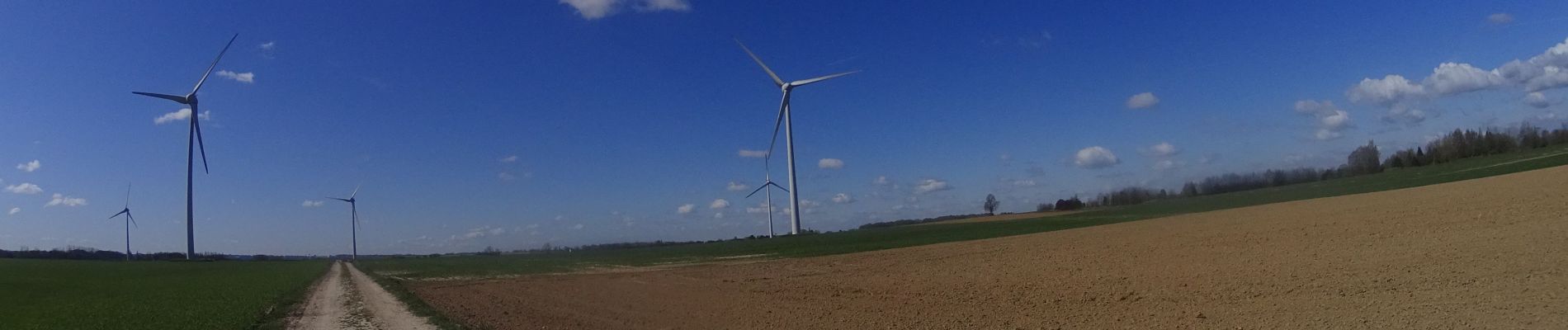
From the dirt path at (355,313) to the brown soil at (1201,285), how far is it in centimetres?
169

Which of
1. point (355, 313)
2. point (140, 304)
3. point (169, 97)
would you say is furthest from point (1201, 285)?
point (169, 97)

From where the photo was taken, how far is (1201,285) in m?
18.2

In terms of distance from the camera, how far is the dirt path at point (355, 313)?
2147 centimetres

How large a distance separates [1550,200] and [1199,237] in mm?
9700

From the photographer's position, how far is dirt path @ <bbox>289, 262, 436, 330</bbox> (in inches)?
845

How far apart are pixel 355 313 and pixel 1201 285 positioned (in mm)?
23524

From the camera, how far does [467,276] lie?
49.5 m

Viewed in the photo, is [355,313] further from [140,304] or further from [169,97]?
[169,97]

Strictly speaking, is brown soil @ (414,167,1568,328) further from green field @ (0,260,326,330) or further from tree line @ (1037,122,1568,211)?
tree line @ (1037,122,1568,211)

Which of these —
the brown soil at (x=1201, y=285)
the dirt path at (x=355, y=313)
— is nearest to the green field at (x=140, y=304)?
the dirt path at (x=355, y=313)

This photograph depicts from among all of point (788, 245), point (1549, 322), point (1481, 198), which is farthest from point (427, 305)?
point (788, 245)

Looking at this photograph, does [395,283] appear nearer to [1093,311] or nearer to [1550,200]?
[1093,311]

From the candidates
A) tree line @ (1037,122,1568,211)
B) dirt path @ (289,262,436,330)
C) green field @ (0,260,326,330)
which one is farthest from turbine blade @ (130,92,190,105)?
tree line @ (1037,122,1568,211)

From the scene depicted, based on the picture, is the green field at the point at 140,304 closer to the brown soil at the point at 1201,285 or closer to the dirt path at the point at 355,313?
the dirt path at the point at 355,313
